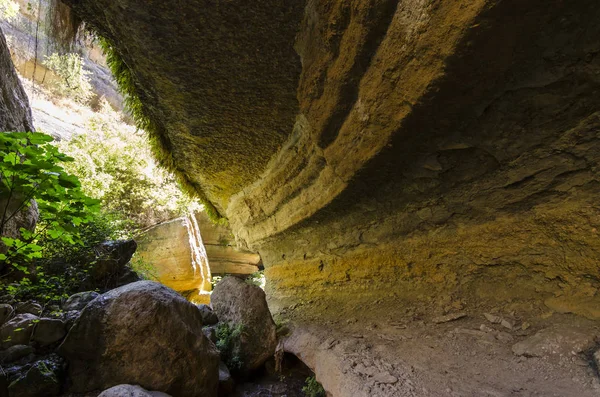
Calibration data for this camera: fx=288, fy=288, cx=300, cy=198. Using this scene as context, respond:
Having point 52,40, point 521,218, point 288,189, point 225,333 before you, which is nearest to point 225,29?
point 52,40

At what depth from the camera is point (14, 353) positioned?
2523mm

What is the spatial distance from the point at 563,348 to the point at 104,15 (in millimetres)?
3662

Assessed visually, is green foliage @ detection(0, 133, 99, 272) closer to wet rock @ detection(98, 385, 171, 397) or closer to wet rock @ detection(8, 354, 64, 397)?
wet rock @ detection(8, 354, 64, 397)

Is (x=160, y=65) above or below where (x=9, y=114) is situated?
below

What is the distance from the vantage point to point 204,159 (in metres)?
4.01

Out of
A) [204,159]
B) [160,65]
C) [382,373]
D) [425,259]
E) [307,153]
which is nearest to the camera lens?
[382,373]

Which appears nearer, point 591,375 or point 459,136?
point 591,375

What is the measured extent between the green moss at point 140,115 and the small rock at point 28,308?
2.14 meters

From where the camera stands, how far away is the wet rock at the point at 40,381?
7.50 feet

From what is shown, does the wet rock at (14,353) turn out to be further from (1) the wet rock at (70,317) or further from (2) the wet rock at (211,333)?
(2) the wet rock at (211,333)

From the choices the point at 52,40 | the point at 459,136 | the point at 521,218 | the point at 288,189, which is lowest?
the point at 521,218

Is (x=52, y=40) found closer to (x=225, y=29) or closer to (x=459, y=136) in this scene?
(x=225, y=29)

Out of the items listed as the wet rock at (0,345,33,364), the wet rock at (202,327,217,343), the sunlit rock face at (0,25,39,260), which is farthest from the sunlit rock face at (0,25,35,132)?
the wet rock at (202,327,217,343)

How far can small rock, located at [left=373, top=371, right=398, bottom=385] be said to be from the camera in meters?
1.99
